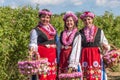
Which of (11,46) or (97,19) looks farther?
(97,19)

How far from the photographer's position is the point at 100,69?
7.87m

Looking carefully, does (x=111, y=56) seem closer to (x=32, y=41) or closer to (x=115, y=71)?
(x=32, y=41)

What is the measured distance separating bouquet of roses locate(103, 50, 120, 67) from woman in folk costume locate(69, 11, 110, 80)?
124 mm

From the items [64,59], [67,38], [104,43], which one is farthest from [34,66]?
[104,43]

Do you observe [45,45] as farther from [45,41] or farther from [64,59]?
[64,59]

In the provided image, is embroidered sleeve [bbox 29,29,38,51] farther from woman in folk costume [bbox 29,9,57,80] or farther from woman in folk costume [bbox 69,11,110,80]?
woman in folk costume [bbox 69,11,110,80]

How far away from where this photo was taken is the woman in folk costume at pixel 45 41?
747 cm

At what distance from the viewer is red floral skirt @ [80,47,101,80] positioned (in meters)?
7.75

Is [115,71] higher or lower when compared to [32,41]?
lower

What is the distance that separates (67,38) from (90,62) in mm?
620

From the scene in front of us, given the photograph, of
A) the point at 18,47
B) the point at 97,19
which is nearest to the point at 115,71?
the point at 97,19

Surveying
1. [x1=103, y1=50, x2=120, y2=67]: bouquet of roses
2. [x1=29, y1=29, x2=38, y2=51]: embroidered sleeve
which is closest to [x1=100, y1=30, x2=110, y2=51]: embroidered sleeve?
[x1=103, y1=50, x2=120, y2=67]: bouquet of roses

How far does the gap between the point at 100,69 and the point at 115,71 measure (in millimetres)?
10570

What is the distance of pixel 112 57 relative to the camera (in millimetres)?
7785
